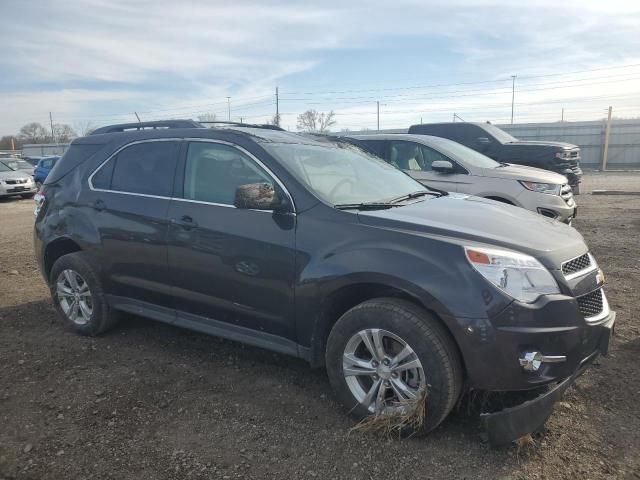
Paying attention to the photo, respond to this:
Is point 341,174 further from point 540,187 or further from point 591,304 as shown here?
point 540,187

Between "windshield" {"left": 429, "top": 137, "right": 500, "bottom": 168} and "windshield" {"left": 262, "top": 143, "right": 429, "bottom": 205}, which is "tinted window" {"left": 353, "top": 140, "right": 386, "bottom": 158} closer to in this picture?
"windshield" {"left": 429, "top": 137, "right": 500, "bottom": 168}

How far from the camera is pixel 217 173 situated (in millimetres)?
3881

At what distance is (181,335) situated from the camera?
4.72 metres

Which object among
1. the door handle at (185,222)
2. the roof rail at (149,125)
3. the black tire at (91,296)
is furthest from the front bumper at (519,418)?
the black tire at (91,296)

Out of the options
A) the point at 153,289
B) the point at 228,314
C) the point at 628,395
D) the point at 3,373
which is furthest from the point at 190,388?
the point at 628,395

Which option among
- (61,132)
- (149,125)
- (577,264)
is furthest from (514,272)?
(61,132)

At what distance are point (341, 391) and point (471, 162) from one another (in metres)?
5.60

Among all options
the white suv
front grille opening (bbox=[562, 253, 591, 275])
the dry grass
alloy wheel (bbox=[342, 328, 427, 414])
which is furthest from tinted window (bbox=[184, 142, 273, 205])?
the white suv

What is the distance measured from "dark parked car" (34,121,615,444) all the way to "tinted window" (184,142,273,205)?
0.04 ft

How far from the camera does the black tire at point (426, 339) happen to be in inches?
111

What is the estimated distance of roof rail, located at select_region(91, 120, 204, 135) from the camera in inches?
169

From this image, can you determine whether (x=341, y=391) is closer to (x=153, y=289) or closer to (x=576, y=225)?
(x=153, y=289)

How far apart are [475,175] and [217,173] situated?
15.9 ft

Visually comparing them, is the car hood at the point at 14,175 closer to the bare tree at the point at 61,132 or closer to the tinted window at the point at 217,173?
the tinted window at the point at 217,173
